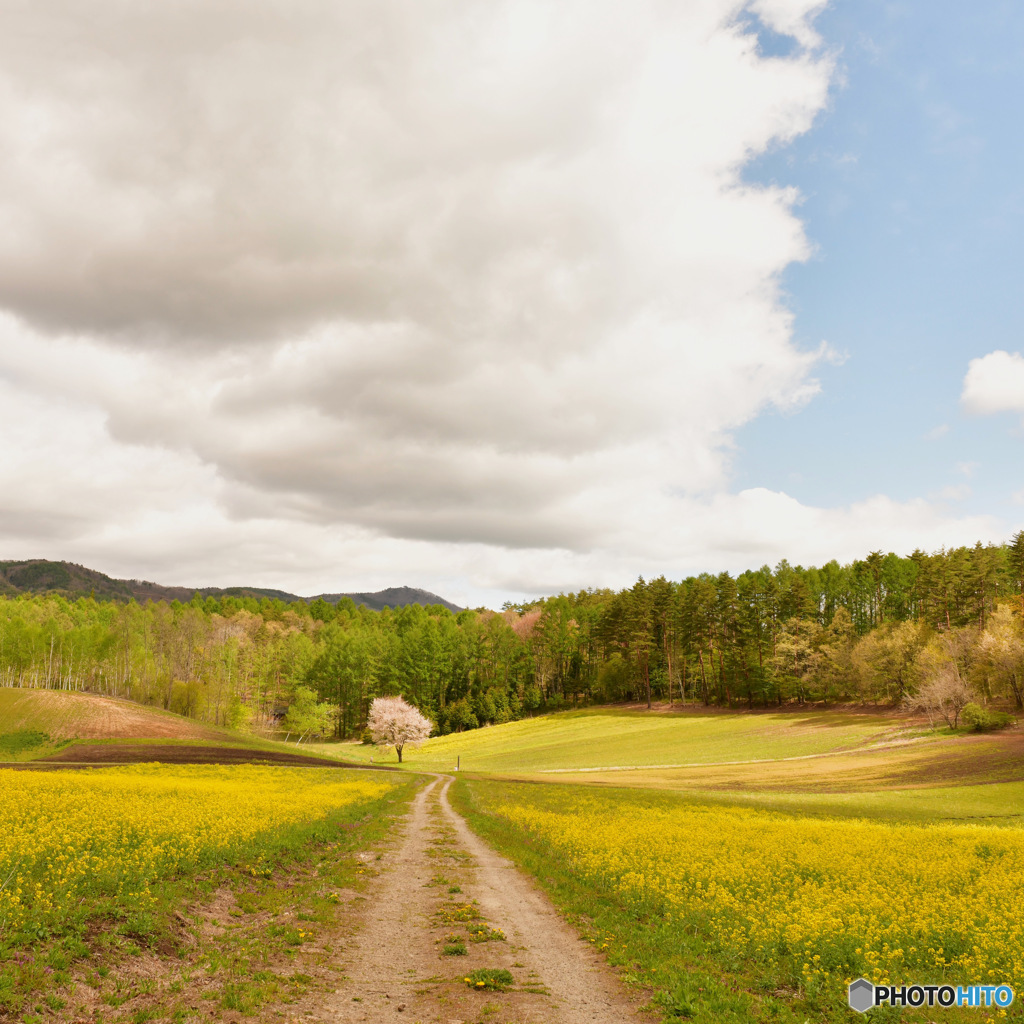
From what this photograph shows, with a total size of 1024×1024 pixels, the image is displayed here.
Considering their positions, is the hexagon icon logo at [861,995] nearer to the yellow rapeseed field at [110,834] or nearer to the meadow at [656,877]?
the meadow at [656,877]

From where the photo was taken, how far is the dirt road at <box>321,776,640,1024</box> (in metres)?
9.96

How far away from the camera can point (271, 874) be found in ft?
57.4

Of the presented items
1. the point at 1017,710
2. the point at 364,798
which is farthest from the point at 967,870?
the point at 1017,710

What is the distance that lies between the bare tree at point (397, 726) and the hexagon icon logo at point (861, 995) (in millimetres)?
82507

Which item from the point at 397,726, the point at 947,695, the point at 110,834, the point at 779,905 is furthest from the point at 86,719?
the point at 947,695

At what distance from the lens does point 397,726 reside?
87.9 m

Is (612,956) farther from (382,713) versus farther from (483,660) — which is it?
(483,660)

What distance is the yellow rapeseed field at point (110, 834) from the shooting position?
40.0ft

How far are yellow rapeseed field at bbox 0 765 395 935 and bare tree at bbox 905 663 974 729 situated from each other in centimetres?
7324

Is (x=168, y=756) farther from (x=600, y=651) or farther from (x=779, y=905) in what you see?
(x=600, y=651)

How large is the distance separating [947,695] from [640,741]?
126ft

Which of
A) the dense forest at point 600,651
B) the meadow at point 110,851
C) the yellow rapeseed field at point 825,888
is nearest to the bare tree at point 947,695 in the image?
the dense forest at point 600,651

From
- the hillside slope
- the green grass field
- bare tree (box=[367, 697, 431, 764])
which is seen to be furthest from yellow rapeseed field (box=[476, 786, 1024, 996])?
the hillside slope

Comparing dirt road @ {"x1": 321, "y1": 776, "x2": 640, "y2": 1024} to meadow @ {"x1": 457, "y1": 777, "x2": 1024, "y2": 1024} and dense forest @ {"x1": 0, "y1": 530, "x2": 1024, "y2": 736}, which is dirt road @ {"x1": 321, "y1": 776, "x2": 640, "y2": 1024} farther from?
dense forest @ {"x1": 0, "y1": 530, "x2": 1024, "y2": 736}
